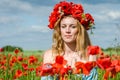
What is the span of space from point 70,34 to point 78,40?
182 mm

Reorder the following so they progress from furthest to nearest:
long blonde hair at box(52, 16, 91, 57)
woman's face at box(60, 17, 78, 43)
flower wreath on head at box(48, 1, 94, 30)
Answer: flower wreath on head at box(48, 1, 94, 30)
long blonde hair at box(52, 16, 91, 57)
woman's face at box(60, 17, 78, 43)

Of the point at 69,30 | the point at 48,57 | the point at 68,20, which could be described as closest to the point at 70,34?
the point at 69,30

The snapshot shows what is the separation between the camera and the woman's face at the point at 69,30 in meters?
5.40

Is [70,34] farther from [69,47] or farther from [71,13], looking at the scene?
[71,13]

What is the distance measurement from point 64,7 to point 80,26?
472 mm

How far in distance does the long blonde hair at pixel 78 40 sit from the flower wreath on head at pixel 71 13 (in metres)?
0.09

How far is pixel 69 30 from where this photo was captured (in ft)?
17.7

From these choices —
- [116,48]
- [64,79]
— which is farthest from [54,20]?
[64,79]

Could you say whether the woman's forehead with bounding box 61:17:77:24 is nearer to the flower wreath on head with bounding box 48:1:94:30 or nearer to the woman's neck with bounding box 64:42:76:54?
the flower wreath on head with bounding box 48:1:94:30

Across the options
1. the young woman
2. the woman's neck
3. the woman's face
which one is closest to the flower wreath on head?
the young woman

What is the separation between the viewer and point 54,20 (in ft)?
19.1

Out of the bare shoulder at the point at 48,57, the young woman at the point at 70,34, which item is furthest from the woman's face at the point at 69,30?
the bare shoulder at the point at 48,57

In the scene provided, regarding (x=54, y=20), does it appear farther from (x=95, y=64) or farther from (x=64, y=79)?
(x=95, y=64)

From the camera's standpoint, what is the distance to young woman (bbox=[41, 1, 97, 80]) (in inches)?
215
